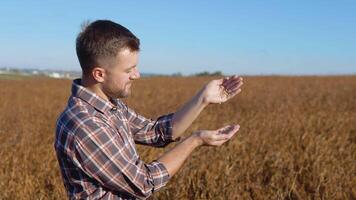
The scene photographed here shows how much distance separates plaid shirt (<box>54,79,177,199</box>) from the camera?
1717 millimetres

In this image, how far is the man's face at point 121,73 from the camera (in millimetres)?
1774

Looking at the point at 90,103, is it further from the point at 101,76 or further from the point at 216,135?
the point at 216,135

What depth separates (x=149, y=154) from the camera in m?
5.34

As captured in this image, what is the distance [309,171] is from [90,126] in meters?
3.19

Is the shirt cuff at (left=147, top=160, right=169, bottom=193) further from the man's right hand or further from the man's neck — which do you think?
the man's neck

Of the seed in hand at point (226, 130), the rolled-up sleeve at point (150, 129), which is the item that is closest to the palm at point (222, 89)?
the seed in hand at point (226, 130)

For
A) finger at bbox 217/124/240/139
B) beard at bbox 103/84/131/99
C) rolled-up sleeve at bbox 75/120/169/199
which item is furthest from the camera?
finger at bbox 217/124/240/139

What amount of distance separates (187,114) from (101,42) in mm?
519

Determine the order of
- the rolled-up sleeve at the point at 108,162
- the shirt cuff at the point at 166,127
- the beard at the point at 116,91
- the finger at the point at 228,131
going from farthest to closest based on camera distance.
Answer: the shirt cuff at the point at 166,127 < the finger at the point at 228,131 < the beard at the point at 116,91 < the rolled-up sleeve at the point at 108,162

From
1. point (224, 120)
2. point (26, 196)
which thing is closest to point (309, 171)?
point (26, 196)

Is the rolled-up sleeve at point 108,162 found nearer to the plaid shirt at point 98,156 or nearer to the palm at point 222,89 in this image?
the plaid shirt at point 98,156

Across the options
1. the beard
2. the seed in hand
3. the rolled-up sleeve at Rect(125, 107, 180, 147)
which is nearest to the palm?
the seed in hand

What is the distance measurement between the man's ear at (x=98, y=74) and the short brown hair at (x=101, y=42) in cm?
2

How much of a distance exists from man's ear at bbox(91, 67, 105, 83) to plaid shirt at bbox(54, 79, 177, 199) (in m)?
0.06
